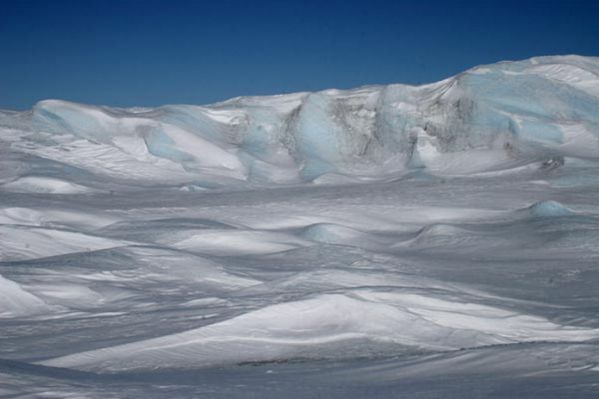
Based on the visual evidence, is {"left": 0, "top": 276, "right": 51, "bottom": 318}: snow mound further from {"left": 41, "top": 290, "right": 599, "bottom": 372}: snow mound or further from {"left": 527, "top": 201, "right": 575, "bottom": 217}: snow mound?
{"left": 527, "top": 201, "right": 575, "bottom": 217}: snow mound

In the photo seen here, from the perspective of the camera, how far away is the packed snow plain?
4188mm

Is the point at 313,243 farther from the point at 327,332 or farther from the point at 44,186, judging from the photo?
the point at 44,186

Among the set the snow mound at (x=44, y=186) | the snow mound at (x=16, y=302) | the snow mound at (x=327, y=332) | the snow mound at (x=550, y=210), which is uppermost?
the snow mound at (x=44, y=186)

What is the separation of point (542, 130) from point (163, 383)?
1416cm

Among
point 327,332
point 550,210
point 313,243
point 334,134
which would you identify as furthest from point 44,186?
point 327,332

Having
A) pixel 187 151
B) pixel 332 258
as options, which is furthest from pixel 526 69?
pixel 332 258

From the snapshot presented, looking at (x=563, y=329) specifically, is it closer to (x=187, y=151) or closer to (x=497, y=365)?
(x=497, y=365)

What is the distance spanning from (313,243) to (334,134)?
871 cm

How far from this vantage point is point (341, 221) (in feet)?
38.3

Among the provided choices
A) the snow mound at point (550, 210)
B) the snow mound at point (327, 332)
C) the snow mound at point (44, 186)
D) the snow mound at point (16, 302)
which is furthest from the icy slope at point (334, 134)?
the snow mound at point (327, 332)

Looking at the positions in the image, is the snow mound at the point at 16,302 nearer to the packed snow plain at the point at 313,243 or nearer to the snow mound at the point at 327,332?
the packed snow plain at the point at 313,243

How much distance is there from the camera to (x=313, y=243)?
32.5 ft

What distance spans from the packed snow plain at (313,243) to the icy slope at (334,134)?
56mm

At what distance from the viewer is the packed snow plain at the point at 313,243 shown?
4.19 meters
